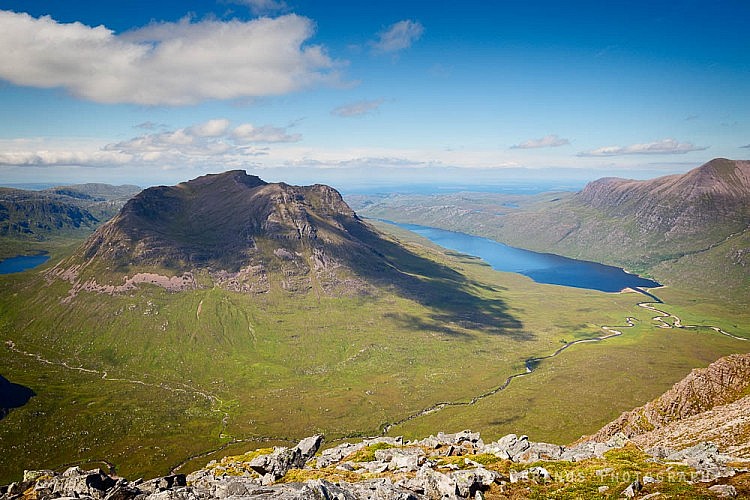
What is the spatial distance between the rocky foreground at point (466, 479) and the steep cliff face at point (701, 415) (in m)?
6.92

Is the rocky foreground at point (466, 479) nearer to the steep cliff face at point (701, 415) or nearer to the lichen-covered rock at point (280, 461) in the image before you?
the lichen-covered rock at point (280, 461)

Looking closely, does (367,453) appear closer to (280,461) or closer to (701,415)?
(280,461)

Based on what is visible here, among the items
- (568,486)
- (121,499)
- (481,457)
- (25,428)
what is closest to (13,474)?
(25,428)

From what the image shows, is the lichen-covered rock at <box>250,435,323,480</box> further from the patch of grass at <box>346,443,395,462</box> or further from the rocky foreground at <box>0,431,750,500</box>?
the patch of grass at <box>346,443,395,462</box>

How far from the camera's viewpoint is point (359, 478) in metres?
47.4

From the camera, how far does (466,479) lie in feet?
125

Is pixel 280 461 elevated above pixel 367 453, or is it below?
above

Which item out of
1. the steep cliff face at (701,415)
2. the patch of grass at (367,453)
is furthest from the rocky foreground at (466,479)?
the steep cliff face at (701,415)

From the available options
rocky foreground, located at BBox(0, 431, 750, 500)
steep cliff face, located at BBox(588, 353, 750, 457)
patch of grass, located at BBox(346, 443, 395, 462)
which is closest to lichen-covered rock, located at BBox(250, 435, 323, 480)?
rocky foreground, located at BBox(0, 431, 750, 500)

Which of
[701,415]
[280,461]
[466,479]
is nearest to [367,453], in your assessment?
[280,461]

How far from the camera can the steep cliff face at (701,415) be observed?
50.4 m

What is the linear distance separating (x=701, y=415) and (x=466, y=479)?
2166 inches

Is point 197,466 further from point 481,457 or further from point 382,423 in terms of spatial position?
point 481,457

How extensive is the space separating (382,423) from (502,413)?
202 feet
